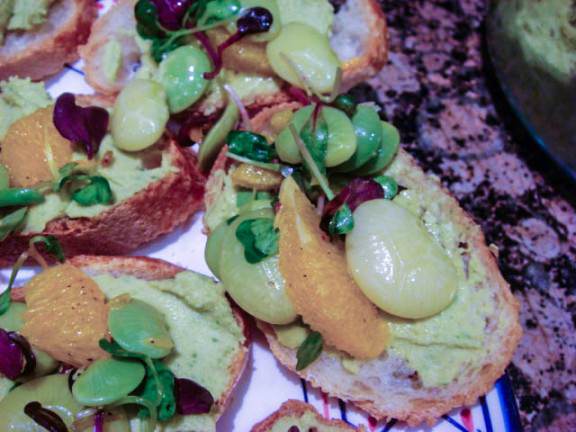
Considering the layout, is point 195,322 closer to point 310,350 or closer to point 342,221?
point 310,350

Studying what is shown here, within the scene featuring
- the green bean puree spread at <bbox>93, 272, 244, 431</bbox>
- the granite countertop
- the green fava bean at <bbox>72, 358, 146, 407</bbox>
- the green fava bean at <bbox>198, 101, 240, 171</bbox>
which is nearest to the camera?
the green fava bean at <bbox>72, 358, 146, 407</bbox>

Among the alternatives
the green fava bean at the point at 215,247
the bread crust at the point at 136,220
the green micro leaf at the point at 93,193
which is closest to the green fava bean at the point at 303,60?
the bread crust at the point at 136,220

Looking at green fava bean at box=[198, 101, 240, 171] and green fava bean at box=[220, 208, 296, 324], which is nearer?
green fava bean at box=[220, 208, 296, 324]

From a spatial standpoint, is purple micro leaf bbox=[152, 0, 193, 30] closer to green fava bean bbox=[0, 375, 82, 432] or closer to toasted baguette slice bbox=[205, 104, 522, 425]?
toasted baguette slice bbox=[205, 104, 522, 425]

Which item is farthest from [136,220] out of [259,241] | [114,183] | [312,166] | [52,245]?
[312,166]

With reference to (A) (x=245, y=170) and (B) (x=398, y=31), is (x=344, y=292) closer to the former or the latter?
(A) (x=245, y=170)

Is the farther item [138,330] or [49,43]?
[49,43]

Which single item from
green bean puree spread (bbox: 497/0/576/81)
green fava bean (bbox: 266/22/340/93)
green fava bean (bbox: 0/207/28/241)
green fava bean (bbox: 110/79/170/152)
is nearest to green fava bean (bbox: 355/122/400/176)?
green fava bean (bbox: 266/22/340/93)
